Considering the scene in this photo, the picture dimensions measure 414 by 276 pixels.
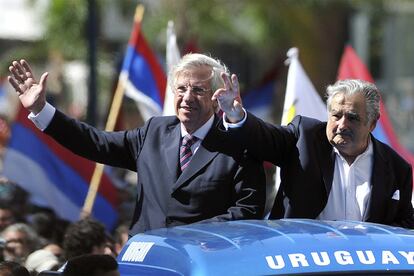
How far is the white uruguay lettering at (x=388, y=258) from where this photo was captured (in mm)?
4066

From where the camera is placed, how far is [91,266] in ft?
14.4

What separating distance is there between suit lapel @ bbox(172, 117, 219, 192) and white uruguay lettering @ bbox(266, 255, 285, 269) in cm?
154

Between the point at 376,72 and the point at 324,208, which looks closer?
the point at 324,208

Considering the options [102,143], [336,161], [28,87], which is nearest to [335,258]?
[336,161]

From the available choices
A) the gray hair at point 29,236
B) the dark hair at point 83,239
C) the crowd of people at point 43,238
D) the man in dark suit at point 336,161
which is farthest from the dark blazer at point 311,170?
the gray hair at point 29,236

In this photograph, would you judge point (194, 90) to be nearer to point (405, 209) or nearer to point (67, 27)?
point (405, 209)

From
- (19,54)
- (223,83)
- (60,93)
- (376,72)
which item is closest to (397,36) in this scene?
(376,72)

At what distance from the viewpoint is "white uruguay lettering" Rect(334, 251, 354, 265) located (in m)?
4.03

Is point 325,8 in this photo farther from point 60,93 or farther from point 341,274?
point 341,274

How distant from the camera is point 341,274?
13.1 feet

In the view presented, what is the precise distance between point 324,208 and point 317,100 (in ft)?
13.1

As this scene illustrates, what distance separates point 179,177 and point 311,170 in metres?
0.62

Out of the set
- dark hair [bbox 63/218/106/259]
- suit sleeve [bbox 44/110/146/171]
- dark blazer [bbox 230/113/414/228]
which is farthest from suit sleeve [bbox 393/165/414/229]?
dark hair [bbox 63/218/106/259]

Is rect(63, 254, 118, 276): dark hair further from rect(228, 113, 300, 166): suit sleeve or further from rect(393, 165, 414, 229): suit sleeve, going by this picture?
rect(393, 165, 414, 229): suit sleeve
